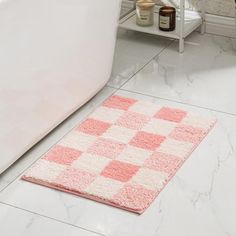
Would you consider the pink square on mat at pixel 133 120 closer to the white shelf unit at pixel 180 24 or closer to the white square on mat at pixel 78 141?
the white square on mat at pixel 78 141

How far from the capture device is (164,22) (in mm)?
3383

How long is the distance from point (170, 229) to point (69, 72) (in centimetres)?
84

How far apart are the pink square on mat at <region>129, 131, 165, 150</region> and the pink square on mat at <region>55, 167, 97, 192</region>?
282mm

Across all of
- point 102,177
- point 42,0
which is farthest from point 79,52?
point 102,177

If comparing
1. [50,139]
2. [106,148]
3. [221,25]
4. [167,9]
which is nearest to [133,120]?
[106,148]

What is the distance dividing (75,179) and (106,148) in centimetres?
24

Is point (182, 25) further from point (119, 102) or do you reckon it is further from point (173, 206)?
point (173, 206)

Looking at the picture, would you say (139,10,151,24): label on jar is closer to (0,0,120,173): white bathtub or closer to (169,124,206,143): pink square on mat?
(0,0,120,173): white bathtub

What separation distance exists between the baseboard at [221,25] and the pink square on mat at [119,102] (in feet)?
2.98

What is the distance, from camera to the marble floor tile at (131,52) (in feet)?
10.5

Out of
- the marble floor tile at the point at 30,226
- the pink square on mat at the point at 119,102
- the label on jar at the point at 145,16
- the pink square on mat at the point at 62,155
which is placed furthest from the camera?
the label on jar at the point at 145,16

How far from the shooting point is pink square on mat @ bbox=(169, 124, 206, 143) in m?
2.64

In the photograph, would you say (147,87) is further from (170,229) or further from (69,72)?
(170,229)

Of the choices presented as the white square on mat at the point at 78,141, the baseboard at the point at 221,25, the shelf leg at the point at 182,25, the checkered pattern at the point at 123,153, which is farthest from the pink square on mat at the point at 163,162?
the baseboard at the point at 221,25
